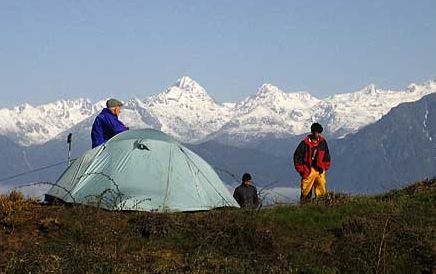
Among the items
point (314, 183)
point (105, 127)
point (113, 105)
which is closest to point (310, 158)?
point (314, 183)

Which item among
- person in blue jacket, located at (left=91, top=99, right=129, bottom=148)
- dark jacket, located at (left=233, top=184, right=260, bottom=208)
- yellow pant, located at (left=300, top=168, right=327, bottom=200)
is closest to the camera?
yellow pant, located at (left=300, top=168, right=327, bottom=200)

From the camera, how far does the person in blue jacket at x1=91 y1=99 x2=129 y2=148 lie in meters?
19.8

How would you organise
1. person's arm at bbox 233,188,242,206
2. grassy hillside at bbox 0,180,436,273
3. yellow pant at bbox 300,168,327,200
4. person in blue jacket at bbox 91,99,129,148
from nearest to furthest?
grassy hillside at bbox 0,180,436,273 → yellow pant at bbox 300,168,327,200 → person in blue jacket at bbox 91,99,129,148 → person's arm at bbox 233,188,242,206

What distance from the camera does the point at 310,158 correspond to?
64.3ft

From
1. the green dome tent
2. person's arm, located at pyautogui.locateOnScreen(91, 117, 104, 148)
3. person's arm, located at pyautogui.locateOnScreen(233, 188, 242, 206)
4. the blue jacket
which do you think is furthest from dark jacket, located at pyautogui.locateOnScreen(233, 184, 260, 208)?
person's arm, located at pyautogui.locateOnScreen(91, 117, 104, 148)

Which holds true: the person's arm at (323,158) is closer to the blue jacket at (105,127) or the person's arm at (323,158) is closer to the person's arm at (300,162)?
the person's arm at (300,162)

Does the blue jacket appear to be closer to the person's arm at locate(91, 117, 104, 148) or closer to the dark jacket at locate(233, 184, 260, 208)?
the person's arm at locate(91, 117, 104, 148)

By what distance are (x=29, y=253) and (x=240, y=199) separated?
9.43 m

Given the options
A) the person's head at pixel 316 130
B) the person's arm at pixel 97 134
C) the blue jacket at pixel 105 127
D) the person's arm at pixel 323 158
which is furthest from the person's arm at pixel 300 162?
the person's arm at pixel 97 134

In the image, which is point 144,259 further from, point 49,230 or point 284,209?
point 284,209

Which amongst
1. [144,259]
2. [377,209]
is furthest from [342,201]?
[144,259]

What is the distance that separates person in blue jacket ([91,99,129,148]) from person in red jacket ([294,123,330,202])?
4675 mm

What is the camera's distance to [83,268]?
10.6 m

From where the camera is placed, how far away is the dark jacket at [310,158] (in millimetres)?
19625
